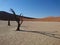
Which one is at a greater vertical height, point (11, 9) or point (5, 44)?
point (11, 9)

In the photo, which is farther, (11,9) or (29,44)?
(11,9)

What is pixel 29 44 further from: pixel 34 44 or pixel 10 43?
pixel 10 43

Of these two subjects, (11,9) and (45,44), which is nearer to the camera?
(45,44)

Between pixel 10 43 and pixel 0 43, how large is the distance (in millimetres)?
754

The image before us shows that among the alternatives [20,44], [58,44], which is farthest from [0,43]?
[58,44]

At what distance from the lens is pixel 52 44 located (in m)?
11.5

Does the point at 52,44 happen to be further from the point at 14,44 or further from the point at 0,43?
the point at 0,43

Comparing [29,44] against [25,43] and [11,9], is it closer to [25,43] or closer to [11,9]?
[25,43]

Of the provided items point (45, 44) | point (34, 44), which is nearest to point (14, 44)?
point (34, 44)

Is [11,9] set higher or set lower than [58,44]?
higher

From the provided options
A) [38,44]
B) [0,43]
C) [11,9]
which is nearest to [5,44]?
[0,43]

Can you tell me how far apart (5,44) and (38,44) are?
8.05ft

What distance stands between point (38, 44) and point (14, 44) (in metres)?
1.80

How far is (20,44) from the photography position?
11383mm
